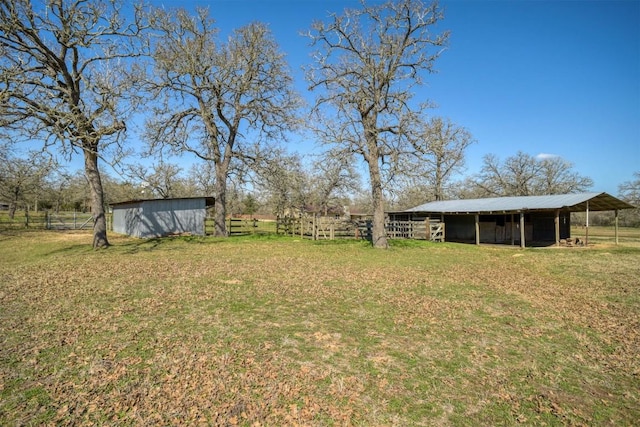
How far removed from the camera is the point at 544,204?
21.4m

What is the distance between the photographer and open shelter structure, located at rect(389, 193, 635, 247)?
23.0 metres

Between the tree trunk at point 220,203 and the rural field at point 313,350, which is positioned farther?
the tree trunk at point 220,203

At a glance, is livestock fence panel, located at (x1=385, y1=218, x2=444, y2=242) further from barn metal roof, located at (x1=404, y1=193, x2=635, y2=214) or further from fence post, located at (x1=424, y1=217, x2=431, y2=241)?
barn metal roof, located at (x1=404, y1=193, x2=635, y2=214)

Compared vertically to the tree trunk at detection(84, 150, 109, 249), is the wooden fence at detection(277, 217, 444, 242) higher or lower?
lower

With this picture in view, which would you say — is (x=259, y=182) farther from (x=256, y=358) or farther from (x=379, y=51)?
(x=256, y=358)

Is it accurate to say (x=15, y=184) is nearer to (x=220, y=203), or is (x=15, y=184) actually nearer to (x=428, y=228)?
(x=220, y=203)

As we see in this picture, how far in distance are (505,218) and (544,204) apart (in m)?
5.23

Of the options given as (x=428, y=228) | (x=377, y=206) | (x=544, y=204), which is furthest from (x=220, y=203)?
(x=544, y=204)

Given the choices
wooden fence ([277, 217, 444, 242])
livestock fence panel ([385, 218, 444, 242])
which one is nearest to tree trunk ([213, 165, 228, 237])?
wooden fence ([277, 217, 444, 242])

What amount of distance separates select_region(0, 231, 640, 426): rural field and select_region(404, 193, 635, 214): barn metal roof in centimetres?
1137

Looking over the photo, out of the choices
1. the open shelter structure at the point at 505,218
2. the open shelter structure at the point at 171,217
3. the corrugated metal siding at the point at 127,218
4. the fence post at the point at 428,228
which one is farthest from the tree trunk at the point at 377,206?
the corrugated metal siding at the point at 127,218

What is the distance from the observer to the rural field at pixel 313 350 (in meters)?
3.72

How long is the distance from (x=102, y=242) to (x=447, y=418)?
1826cm

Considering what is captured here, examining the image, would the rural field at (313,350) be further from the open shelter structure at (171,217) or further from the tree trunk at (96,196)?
the open shelter structure at (171,217)
